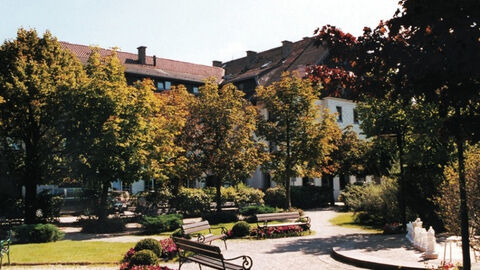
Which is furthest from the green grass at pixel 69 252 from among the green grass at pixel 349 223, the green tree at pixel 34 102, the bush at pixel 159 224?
the green grass at pixel 349 223

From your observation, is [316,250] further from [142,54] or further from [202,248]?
[142,54]

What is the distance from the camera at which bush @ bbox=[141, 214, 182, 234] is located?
21.9 meters

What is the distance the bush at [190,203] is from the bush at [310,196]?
9.13 metres

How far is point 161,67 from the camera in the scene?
50500 mm

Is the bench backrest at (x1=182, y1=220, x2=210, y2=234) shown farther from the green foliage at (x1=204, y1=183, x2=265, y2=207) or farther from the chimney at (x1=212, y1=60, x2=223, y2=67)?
the chimney at (x1=212, y1=60, x2=223, y2=67)

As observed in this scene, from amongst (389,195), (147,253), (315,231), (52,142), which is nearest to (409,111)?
(389,195)

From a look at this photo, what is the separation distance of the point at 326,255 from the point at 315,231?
6.79 m

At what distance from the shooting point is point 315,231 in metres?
21.2

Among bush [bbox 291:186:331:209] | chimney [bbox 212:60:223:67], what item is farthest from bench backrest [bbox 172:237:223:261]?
chimney [bbox 212:60:223:67]

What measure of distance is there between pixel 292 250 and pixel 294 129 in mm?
13975

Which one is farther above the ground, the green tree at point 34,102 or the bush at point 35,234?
the green tree at point 34,102

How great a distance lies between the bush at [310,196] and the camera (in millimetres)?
35344

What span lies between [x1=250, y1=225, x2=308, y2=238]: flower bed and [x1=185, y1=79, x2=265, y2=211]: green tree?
287 inches

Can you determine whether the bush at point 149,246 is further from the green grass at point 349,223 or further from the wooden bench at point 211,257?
the green grass at point 349,223
